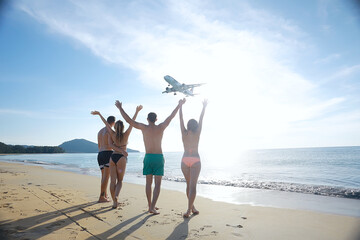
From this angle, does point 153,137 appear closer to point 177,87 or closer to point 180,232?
point 180,232

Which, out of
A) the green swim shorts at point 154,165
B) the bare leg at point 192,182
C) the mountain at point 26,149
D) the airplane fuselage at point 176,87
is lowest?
the mountain at point 26,149

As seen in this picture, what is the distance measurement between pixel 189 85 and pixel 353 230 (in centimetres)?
2432

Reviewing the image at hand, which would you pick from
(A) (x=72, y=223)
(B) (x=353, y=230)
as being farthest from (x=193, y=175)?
(B) (x=353, y=230)

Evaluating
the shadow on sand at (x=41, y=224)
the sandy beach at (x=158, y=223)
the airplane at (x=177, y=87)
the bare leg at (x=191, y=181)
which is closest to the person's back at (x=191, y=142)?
the bare leg at (x=191, y=181)

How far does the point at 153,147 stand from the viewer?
3.94 m

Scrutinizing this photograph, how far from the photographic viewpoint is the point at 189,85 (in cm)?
2695

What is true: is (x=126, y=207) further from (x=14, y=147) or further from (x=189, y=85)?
(x=14, y=147)

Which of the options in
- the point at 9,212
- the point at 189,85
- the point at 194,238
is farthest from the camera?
the point at 189,85

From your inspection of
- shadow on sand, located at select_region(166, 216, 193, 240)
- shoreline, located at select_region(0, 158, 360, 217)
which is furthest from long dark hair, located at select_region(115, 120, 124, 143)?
shoreline, located at select_region(0, 158, 360, 217)

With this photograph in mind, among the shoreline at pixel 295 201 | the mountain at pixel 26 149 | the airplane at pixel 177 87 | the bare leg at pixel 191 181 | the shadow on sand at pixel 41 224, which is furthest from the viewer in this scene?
the mountain at pixel 26 149

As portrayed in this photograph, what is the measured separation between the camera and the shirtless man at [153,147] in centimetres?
386

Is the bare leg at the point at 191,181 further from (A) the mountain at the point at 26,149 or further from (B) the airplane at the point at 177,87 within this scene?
(A) the mountain at the point at 26,149

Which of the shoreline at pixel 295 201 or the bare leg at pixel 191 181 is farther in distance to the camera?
the shoreline at pixel 295 201

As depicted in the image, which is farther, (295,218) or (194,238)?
(295,218)
